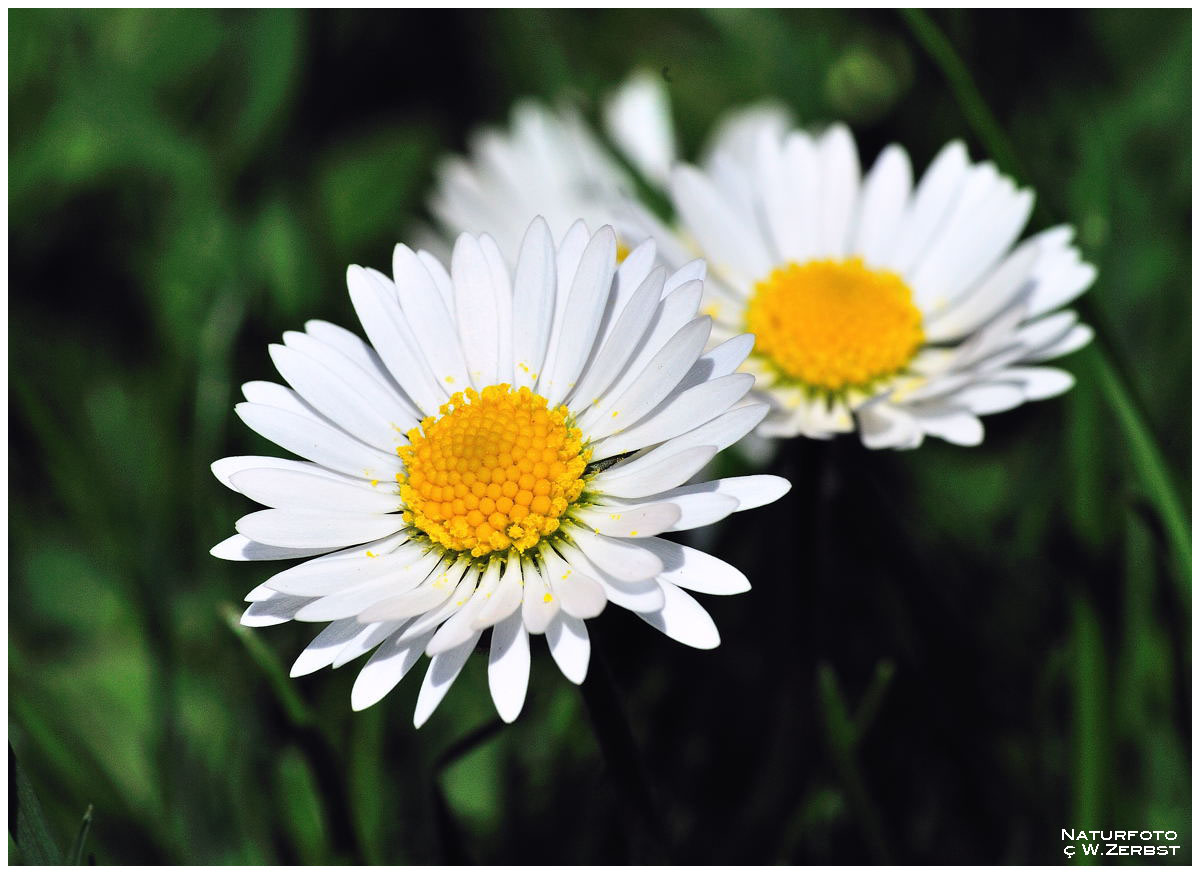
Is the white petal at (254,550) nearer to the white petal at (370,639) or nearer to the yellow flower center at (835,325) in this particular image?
the white petal at (370,639)

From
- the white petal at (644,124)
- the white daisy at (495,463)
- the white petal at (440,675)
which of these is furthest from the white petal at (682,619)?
the white petal at (644,124)

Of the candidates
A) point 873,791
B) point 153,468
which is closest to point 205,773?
point 153,468

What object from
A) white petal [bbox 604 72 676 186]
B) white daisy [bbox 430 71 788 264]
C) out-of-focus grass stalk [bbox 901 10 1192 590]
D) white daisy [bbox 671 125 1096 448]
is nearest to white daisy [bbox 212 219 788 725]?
white daisy [bbox 671 125 1096 448]

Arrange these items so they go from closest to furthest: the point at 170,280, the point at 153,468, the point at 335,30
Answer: the point at 153,468, the point at 170,280, the point at 335,30

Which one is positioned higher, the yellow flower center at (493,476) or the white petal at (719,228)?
the white petal at (719,228)

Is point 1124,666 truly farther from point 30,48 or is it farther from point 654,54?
point 30,48

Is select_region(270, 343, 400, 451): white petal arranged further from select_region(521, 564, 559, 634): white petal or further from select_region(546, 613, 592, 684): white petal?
select_region(546, 613, 592, 684): white petal
